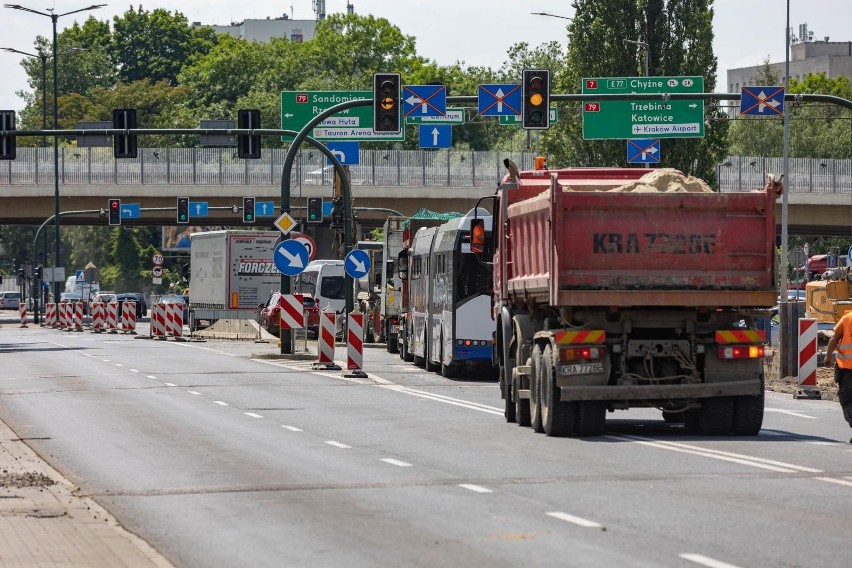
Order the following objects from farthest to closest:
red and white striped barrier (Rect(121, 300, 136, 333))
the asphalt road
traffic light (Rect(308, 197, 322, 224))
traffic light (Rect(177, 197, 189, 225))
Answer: traffic light (Rect(177, 197, 189, 225)), red and white striped barrier (Rect(121, 300, 136, 333)), traffic light (Rect(308, 197, 322, 224)), the asphalt road

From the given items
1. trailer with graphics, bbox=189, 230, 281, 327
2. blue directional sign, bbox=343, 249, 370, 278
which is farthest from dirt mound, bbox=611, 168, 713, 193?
trailer with graphics, bbox=189, 230, 281, 327

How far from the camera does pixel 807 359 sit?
86.2 ft

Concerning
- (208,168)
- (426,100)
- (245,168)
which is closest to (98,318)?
(208,168)

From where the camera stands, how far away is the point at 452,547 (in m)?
10.5

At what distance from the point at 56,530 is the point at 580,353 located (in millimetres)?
7871

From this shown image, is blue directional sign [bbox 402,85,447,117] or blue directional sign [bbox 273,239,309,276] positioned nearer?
blue directional sign [bbox 273,239,309,276]

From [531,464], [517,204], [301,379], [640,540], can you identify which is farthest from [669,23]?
[640,540]

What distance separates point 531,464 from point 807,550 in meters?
5.27

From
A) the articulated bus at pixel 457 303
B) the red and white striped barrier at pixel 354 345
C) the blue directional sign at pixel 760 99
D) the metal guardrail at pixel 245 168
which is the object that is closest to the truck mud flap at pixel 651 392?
the articulated bus at pixel 457 303

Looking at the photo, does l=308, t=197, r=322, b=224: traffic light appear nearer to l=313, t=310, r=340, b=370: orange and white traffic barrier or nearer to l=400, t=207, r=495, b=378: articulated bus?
l=313, t=310, r=340, b=370: orange and white traffic barrier

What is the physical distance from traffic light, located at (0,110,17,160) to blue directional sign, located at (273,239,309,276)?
9.65m

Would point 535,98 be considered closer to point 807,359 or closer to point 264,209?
point 807,359

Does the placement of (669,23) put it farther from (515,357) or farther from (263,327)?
(515,357)

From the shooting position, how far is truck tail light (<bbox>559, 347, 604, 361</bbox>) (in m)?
18.0
